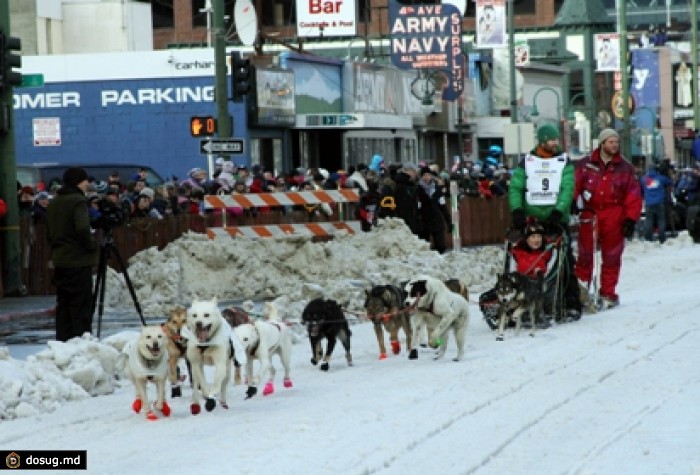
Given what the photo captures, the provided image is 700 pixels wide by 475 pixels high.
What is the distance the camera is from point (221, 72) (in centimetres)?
2875

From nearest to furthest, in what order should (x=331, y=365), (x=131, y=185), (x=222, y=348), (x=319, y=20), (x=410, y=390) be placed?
(x=222, y=348) → (x=410, y=390) → (x=331, y=365) → (x=131, y=185) → (x=319, y=20)

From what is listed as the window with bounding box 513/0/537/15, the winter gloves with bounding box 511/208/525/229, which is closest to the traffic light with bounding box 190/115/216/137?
the winter gloves with bounding box 511/208/525/229

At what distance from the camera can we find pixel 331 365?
15.0 metres

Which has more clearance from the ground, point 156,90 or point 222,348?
point 156,90

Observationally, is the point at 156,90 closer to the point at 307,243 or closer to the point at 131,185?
the point at 131,185

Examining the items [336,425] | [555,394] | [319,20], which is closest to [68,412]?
[336,425]

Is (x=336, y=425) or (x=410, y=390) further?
(x=410, y=390)

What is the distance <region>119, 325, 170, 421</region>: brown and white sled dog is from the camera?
11.7 meters

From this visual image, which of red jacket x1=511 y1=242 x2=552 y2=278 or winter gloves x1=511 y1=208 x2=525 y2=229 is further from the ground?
winter gloves x1=511 y1=208 x2=525 y2=229

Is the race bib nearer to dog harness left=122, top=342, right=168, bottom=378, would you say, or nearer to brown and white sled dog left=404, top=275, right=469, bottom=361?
brown and white sled dog left=404, top=275, right=469, bottom=361

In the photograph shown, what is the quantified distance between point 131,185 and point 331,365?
1393 cm

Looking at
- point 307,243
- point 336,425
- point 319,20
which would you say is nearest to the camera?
point 336,425

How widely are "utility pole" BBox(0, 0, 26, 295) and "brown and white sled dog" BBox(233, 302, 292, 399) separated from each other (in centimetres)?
1202

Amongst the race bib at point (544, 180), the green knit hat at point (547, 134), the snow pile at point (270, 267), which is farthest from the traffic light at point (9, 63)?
the race bib at point (544, 180)
